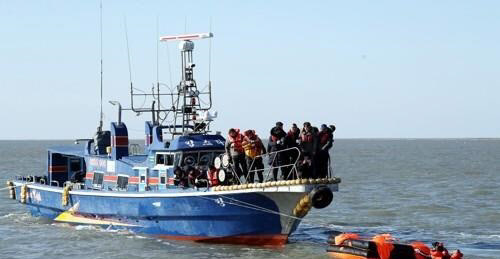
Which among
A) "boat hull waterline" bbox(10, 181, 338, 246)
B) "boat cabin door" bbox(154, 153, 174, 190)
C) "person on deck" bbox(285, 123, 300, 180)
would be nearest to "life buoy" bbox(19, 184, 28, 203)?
"boat hull waterline" bbox(10, 181, 338, 246)

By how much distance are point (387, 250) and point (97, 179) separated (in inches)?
452

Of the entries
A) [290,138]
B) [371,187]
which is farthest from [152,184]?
[371,187]

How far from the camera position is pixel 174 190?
2458 cm

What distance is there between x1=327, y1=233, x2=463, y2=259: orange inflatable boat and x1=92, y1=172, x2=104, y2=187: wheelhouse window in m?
9.93

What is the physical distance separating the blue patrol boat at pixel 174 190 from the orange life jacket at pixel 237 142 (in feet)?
1.45

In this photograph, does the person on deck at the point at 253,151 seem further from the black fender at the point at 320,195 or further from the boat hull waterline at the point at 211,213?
the black fender at the point at 320,195

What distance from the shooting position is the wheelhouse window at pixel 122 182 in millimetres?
27728

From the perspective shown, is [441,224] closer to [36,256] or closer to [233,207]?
[233,207]

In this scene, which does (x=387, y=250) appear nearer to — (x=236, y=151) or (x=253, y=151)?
(x=253, y=151)

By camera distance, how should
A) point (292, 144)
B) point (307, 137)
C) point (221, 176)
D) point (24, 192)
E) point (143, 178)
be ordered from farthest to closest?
point (24, 192) → point (143, 178) → point (221, 176) → point (292, 144) → point (307, 137)

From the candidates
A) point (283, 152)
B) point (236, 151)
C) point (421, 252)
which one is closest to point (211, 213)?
point (236, 151)

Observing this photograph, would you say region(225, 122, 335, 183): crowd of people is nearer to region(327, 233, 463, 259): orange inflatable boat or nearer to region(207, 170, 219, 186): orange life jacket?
region(207, 170, 219, 186): orange life jacket

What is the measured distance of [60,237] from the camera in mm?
27797

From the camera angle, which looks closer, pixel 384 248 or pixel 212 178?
pixel 384 248
